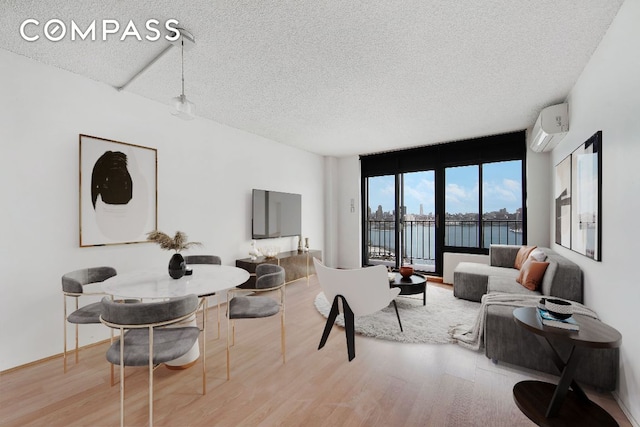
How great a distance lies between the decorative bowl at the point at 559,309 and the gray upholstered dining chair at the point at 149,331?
2286mm

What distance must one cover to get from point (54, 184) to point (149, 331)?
78.1 inches

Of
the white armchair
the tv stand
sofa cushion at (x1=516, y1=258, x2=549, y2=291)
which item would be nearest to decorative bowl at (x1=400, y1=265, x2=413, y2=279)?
sofa cushion at (x1=516, y1=258, x2=549, y2=291)

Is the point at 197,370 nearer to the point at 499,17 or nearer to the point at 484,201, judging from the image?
the point at 499,17

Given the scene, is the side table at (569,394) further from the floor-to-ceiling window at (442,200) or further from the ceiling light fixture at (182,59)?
the floor-to-ceiling window at (442,200)

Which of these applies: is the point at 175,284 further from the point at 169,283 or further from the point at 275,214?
the point at 275,214

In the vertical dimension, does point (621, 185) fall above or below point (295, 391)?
above

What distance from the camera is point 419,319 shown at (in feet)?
10.8

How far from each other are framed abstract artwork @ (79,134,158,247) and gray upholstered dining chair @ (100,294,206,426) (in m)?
1.59

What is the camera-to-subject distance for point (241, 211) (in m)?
4.46

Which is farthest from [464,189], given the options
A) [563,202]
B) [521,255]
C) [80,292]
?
[80,292]

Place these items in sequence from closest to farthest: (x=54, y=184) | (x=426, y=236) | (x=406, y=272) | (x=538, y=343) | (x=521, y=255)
Answer: (x=538, y=343), (x=54, y=184), (x=406, y=272), (x=521, y=255), (x=426, y=236)

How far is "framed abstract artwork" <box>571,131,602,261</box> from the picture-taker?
2221mm

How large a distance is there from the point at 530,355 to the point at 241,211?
388 cm

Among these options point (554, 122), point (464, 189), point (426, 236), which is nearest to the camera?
point (554, 122)
